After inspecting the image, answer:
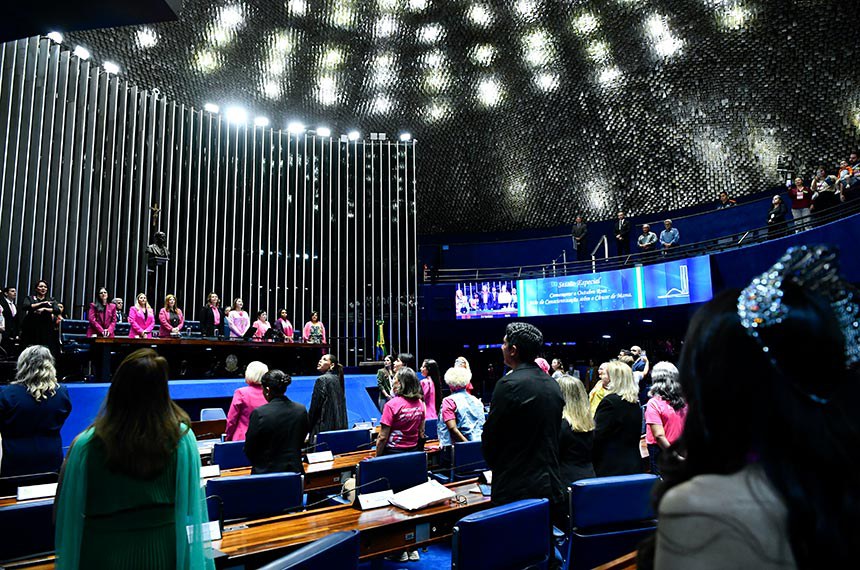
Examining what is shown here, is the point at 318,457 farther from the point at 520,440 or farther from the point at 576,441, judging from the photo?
the point at 520,440

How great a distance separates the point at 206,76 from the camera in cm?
1698

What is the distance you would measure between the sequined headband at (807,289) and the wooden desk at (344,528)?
6.73 feet

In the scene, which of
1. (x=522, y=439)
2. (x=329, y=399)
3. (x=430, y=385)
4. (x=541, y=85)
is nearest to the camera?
(x=522, y=439)

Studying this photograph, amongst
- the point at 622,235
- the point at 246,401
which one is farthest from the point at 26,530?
the point at 622,235

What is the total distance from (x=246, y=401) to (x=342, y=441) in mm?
1269

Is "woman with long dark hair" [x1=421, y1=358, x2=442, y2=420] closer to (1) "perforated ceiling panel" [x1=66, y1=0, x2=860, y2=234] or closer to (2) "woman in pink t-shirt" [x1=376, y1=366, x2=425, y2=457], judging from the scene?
(2) "woman in pink t-shirt" [x1=376, y1=366, x2=425, y2=457]

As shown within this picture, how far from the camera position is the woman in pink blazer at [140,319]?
33.4 ft

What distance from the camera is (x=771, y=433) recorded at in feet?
2.47

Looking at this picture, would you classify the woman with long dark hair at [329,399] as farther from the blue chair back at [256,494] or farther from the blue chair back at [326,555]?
the blue chair back at [326,555]

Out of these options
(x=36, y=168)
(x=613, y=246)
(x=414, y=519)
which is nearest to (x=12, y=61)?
(x=36, y=168)

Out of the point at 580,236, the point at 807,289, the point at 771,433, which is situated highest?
the point at 580,236

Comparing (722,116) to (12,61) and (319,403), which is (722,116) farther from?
(12,61)

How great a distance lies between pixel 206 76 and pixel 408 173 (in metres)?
6.62

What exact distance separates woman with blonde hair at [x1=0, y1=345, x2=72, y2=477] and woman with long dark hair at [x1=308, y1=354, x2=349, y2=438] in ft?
8.58
